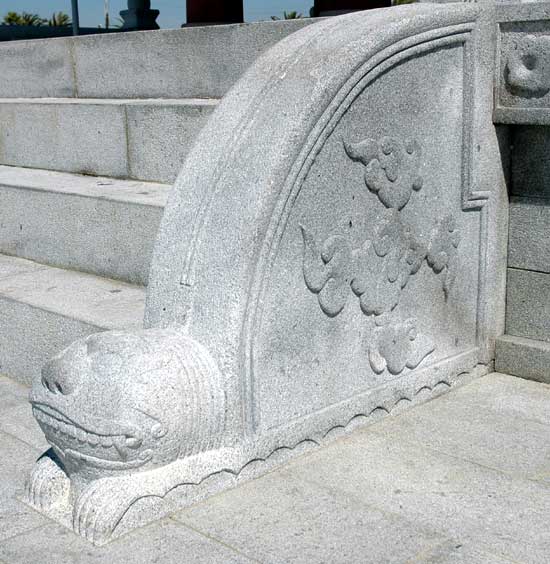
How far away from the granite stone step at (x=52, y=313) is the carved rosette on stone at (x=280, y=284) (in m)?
0.86

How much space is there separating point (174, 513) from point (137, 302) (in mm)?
1447

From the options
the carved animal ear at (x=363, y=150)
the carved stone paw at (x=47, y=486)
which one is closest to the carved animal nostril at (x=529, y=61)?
the carved animal ear at (x=363, y=150)

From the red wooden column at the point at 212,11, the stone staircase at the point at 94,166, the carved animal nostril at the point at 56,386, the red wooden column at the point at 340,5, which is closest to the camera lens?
the carved animal nostril at the point at 56,386

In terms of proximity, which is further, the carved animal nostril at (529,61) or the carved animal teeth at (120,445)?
the carved animal nostril at (529,61)

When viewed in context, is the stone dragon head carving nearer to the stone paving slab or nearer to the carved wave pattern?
the carved wave pattern

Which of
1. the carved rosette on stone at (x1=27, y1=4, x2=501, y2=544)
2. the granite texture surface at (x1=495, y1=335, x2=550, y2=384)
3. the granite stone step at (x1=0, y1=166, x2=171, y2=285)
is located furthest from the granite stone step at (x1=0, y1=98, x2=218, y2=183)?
the granite texture surface at (x1=495, y1=335, x2=550, y2=384)

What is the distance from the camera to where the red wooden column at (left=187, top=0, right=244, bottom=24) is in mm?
Result: 9906

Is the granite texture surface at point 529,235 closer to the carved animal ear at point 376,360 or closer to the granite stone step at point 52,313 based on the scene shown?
the carved animal ear at point 376,360

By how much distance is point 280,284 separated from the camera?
309 centimetres

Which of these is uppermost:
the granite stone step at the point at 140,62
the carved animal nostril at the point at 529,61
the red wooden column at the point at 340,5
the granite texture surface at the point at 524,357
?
the red wooden column at the point at 340,5

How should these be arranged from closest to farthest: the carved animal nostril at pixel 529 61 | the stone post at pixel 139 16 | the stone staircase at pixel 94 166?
1. the carved animal nostril at pixel 529 61
2. the stone staircase at pixel 94 166
3. the stone post at pixel 139 16

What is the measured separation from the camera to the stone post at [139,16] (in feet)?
36.3

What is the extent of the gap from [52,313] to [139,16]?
25.5 ft

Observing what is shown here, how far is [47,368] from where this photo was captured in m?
2.96
